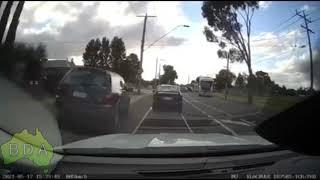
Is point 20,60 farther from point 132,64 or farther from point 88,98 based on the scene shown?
point 88,98

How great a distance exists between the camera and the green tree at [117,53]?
11.2m

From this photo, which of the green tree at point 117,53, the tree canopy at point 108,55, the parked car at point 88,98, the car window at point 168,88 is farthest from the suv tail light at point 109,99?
the car window at point 168,88

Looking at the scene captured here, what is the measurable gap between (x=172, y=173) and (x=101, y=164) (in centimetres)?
78

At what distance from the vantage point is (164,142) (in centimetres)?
577

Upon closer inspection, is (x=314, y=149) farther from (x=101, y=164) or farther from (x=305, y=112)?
(x=101, y=164)

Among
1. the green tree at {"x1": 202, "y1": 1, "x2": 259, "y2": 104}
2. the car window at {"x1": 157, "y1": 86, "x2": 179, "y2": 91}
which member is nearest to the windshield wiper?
the green tree at {"x1": 202, "y1": 1, "x2": 259, "y2": 104}

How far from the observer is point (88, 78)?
12.0m

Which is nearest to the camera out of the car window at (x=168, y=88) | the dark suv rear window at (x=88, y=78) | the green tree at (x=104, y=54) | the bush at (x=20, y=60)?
the green tree at (x=104, y=54)

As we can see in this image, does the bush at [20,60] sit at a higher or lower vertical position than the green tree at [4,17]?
lower

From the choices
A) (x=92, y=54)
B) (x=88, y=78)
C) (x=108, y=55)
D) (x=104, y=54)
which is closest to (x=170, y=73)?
(x=108, y=55)

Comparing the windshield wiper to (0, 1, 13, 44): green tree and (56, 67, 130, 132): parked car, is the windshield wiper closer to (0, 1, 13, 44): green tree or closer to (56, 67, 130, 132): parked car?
(56, 67, 130, 132): parked car

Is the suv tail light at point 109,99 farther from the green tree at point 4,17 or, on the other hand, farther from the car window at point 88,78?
the green tree at point 4,17

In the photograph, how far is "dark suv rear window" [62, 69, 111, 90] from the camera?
1192cm

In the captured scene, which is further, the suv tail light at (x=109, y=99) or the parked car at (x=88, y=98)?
the suv tail light at (x=109, y=99)
